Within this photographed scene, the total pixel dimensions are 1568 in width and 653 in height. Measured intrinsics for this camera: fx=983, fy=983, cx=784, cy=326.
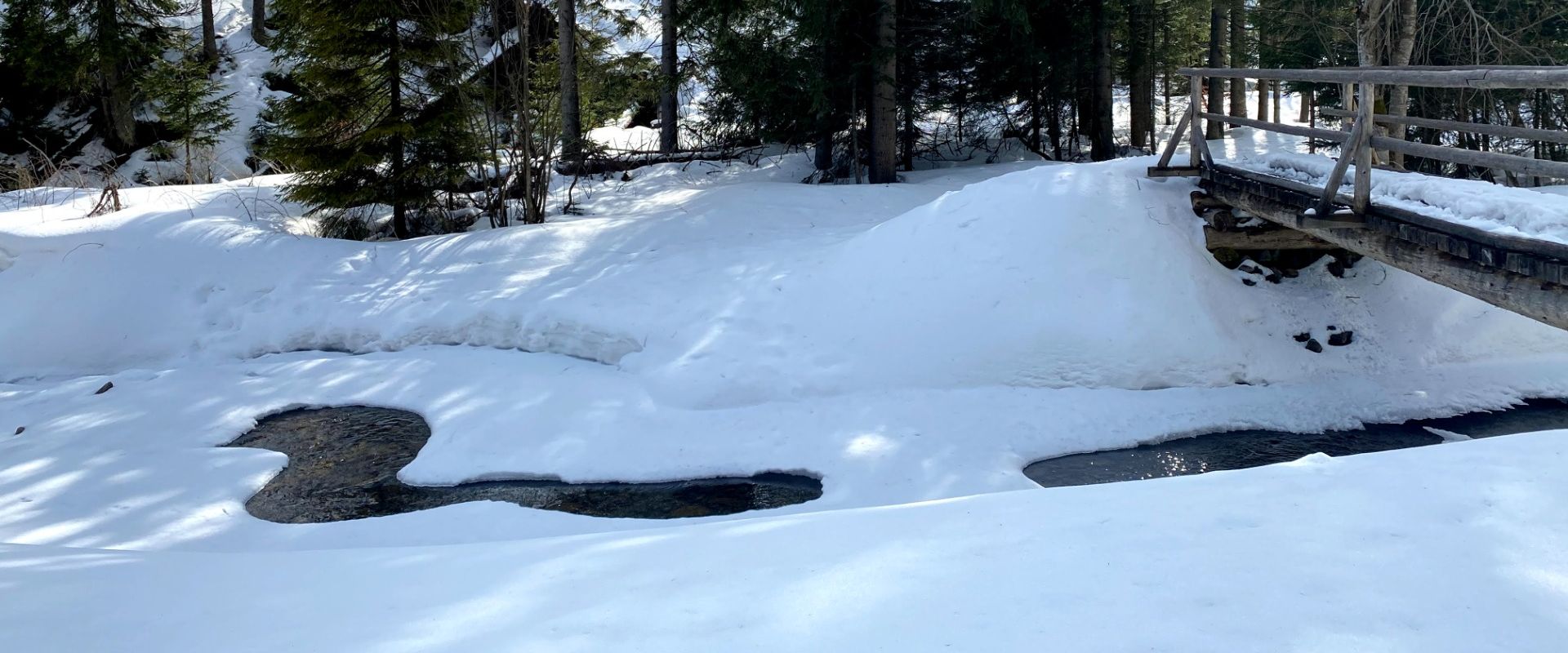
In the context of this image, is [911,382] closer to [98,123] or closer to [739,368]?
[739,368]

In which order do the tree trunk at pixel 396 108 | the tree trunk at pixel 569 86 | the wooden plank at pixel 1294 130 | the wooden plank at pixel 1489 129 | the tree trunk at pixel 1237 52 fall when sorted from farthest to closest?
the tree trunk at pixel 1237 52
the tree trunk at pixel 569 86
the tree trunk at pixel 396 108
the wooden plank at pixel 1294 130
the wooden plank at pixel 1489 129

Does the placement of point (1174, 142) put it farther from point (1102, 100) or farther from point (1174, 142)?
point (1102, 100)

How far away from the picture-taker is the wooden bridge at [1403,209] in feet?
18.8

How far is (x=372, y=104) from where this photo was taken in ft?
42.8

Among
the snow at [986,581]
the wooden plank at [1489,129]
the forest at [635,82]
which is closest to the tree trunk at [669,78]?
the forest at [635,82]

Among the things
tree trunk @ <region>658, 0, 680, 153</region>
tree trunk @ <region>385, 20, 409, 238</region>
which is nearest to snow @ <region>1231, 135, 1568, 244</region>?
tree trunk @ <region>385, 20, 409, 238</region>

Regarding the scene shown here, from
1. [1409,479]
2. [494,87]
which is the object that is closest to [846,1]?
[494,87]

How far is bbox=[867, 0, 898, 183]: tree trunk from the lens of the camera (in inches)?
627

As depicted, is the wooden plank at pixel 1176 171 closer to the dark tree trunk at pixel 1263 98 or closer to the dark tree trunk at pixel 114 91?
the dark tree trunk at pixel 1263 98

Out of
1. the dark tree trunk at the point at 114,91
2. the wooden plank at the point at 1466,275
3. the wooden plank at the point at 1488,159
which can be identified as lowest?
the wooden plank at the point at 1466,275

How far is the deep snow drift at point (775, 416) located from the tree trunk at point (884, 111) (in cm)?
167

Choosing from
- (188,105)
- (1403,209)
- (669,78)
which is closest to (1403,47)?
(1403,209)

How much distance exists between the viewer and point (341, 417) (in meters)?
9.30

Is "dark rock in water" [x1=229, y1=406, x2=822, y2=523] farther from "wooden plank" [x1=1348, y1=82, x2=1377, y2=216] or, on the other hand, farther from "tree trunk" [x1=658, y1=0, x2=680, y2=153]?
"tree trunk" [x1=658, y1=0, x2=680, y2=153]
